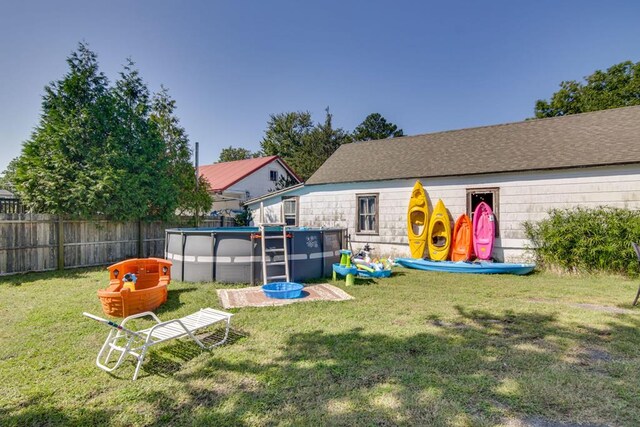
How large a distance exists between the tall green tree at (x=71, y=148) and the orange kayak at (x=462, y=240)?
37.6ft

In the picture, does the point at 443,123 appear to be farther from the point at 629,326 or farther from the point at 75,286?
the point at 75,286

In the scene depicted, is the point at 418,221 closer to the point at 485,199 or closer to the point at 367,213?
the point at 367,213

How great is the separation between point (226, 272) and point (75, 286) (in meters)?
3.65

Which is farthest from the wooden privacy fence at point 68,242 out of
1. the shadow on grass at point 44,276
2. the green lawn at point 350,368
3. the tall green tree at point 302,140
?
the tall green tree at point 302,140

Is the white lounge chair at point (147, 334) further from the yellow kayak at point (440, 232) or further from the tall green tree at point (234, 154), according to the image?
the tall green tree at point (234, 154)

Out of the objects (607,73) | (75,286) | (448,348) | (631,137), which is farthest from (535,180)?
(607,73)

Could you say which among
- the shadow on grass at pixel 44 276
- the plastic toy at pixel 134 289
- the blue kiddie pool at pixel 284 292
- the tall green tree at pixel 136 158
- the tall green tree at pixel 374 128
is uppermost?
the tall green tree at pixel 374 128

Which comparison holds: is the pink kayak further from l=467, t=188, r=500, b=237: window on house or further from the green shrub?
the green shrub

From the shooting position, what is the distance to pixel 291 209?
1529 centimetres

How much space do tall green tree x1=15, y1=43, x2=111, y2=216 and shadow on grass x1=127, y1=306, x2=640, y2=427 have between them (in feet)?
29.6

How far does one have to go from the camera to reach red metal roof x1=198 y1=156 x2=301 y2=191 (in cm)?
2414

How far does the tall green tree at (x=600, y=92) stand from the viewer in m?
21.8

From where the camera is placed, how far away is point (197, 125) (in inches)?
656

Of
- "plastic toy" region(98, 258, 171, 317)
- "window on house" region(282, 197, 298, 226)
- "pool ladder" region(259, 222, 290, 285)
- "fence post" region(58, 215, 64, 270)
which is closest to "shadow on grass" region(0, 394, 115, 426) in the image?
"plastic toy" region(98, 258, 171, 317)
